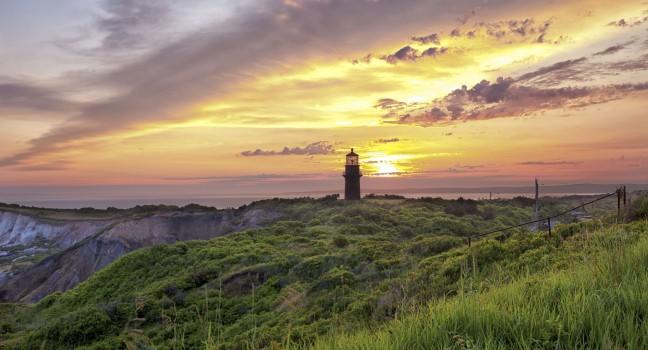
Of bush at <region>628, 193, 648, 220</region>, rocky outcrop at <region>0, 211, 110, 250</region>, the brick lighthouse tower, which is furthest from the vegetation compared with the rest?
rocky outcrop at <region>0, 211, 110, 250</region>

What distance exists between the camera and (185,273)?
24.2 metres

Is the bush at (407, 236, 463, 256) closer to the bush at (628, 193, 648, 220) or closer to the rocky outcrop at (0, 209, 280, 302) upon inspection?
the bush at (628, 193, 648, 220)

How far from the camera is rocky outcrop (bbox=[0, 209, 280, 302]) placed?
152ft

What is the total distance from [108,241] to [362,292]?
45.9m

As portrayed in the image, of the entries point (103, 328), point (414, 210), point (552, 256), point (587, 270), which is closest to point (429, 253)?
point (552, 256)

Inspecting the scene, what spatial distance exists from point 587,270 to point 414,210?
42.9 m

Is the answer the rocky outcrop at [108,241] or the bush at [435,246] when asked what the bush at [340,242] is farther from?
the rocky outcrop at [108,241]

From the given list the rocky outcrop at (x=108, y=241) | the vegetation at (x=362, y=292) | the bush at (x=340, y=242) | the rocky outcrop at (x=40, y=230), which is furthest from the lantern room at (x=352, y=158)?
the rocky outcrop at (x=40, y=230)

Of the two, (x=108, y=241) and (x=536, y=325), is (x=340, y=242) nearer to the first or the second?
(x=536, y=325)

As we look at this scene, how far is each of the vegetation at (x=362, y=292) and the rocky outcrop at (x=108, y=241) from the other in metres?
18.6

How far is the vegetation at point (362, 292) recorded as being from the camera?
370cm

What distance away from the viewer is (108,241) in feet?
165

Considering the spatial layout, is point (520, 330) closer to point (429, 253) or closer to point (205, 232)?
point (429, 253)

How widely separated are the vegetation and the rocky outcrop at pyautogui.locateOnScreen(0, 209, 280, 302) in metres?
18.6
